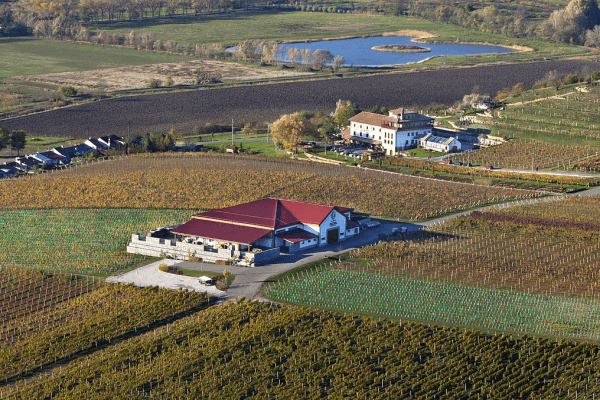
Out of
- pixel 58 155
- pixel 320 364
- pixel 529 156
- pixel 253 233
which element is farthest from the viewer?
pixel 58 155

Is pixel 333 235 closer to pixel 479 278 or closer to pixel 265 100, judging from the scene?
pixel 479 278

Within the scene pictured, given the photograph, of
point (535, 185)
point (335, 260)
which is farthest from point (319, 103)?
point (335, 260)

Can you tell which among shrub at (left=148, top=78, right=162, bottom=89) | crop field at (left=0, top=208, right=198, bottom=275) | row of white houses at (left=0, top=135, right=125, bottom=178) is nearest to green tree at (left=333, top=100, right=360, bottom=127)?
row of white houses at (left=0, top=135, right=125, bottom=178)

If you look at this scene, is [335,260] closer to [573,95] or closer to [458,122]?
[458,122]

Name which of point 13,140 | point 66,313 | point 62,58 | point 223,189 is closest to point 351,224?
point 223,189

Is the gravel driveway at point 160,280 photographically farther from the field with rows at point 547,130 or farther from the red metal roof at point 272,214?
the field with rows at point 547,130

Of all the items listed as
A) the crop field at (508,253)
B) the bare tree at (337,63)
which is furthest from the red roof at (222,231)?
the bare tree at (337,63)
